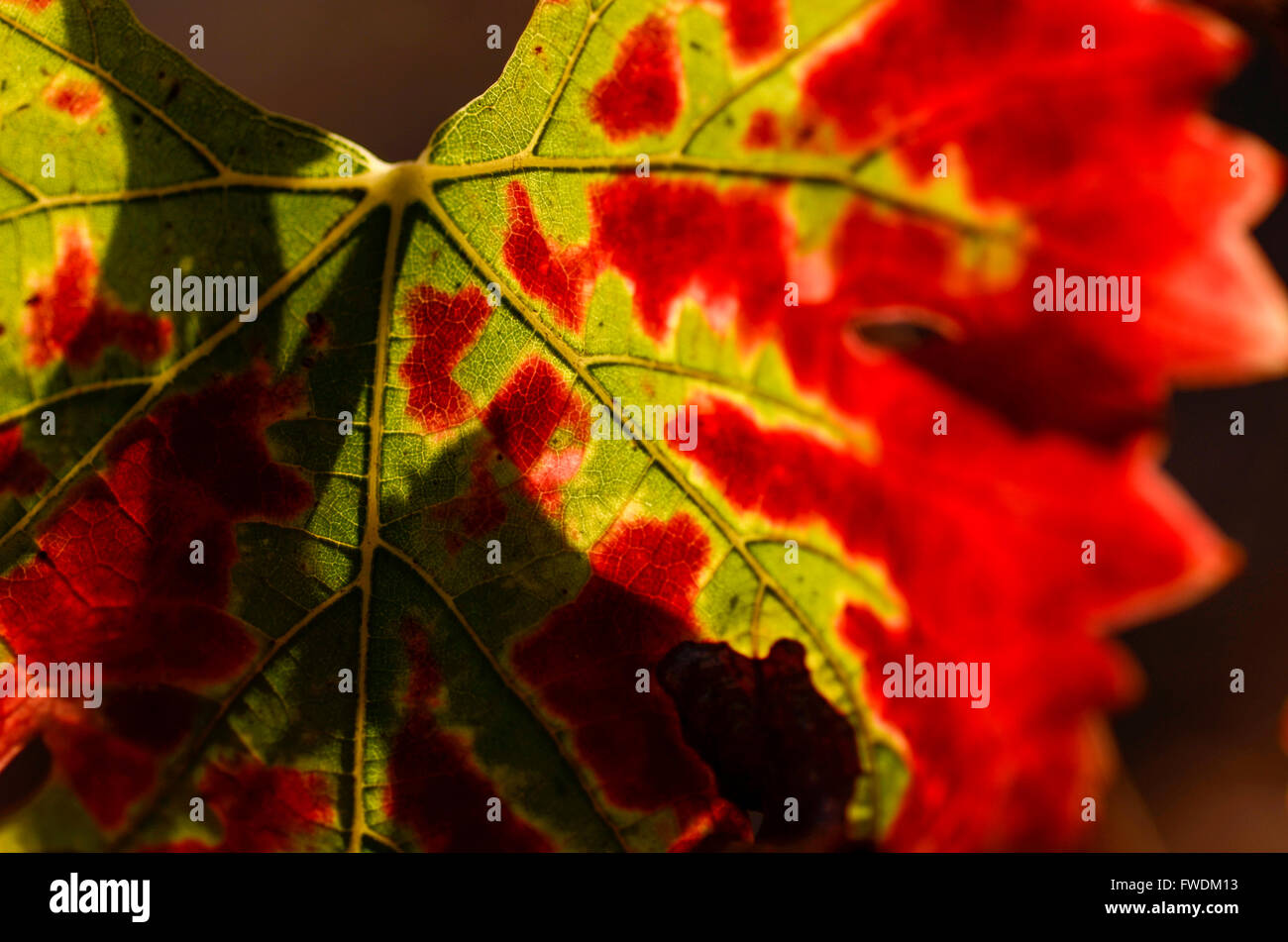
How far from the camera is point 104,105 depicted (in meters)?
0.59

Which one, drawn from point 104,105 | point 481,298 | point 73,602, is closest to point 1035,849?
point 481,298

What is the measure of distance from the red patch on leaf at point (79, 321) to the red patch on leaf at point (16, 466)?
0.05 meters

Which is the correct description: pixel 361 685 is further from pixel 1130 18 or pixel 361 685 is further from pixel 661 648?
pixel 1130 18

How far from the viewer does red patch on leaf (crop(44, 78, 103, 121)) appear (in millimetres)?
590

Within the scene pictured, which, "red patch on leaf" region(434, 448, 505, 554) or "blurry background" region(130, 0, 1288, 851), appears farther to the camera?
"blurry background" region(130, 0, 1288, 851)

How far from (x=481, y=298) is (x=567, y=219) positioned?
7cm

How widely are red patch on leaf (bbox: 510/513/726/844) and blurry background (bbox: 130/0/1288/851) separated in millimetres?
379

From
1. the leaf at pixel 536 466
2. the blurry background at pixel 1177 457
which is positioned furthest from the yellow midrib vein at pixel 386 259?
the blurry background at pixel 1177 457

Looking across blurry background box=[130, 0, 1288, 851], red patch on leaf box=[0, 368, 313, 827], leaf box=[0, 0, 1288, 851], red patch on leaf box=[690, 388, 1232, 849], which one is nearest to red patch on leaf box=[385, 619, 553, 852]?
leaf box=[0, 0, 1288, 851]
